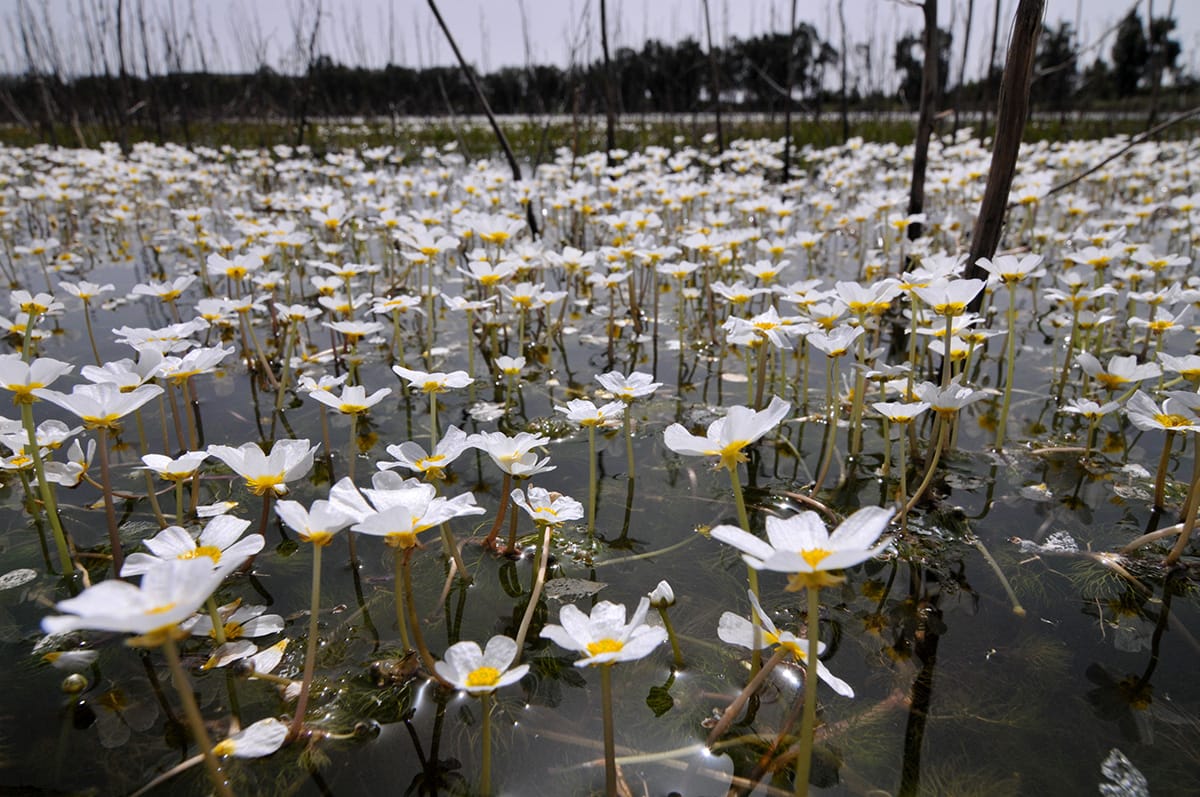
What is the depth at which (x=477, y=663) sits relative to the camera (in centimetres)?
93

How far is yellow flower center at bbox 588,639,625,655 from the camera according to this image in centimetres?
88

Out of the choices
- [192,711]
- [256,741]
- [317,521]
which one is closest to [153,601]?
[192,711]

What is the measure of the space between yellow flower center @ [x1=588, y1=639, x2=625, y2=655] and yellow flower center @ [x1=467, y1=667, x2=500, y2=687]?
0.13m

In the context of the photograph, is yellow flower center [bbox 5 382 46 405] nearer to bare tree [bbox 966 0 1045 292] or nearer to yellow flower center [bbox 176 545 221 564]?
yellow flower center [bbox 176 545 221 564]

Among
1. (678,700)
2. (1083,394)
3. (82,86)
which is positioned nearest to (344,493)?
(678,700)

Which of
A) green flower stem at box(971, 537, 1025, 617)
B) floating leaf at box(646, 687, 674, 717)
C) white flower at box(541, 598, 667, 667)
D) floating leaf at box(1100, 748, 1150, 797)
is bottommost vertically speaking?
floating leaf at box(1100, 748, 1150, 797)

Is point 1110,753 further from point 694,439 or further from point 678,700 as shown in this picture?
point 694,439

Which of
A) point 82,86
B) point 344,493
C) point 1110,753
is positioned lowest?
point 1110,753

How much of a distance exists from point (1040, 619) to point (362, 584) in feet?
4.16

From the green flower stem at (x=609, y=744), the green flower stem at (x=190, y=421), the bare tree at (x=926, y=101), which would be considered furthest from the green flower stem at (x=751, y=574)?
the bare tree at (x=926, y=101)

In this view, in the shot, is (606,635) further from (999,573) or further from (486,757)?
(999,573)

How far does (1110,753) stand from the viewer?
1.01 metres

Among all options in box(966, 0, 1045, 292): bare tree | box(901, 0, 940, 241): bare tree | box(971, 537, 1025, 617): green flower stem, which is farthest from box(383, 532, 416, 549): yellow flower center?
box(901, 0, 940, 241): bare tree

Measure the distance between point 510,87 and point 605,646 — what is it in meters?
24.1
